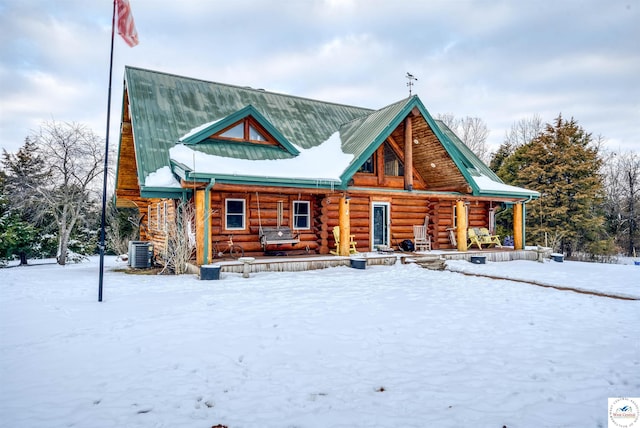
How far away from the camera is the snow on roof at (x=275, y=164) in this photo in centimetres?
1181

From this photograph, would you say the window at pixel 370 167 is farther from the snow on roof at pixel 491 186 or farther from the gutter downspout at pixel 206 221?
the gutter downspout at pixel 206 221

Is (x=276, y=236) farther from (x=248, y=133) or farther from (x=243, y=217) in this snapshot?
(x=248, y=133)

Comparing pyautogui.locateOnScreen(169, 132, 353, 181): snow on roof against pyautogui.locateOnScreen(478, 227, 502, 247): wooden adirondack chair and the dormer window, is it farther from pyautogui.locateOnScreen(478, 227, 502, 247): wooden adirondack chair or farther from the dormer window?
pyautogui.locateOnScreen(478, 227, 502, 247): wooden adirondack chair

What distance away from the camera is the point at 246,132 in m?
14.2

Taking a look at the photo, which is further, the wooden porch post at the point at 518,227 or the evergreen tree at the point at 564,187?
the evergreen tree at the point at 564,187

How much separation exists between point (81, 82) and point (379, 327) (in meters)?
26.0

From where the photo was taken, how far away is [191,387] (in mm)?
3854

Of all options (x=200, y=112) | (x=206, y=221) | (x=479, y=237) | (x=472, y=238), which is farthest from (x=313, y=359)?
(x=479, y=237)

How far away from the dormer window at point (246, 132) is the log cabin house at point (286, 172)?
4cm

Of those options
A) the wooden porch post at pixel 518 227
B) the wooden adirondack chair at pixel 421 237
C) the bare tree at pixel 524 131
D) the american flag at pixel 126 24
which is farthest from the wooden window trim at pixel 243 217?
the bare tree at pixel 524 131

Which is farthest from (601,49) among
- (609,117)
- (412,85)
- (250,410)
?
(250,410)

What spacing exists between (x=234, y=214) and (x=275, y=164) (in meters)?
2.24

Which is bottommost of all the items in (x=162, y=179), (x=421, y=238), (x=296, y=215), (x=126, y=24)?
(x=421, y=238)

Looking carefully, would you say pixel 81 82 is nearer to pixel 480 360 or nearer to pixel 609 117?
pixel 480 360
